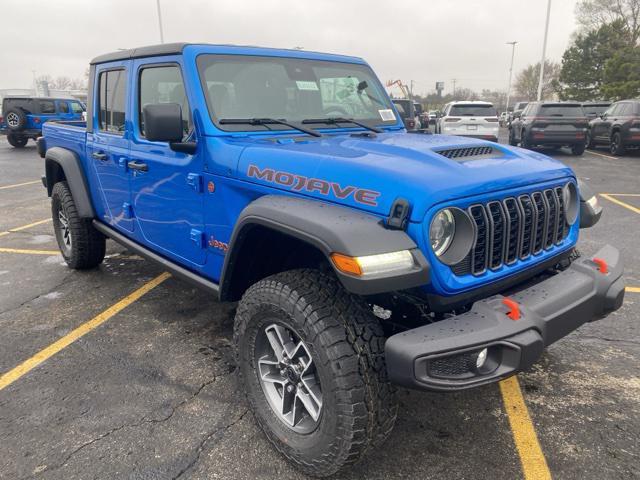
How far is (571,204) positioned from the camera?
279 centimetres

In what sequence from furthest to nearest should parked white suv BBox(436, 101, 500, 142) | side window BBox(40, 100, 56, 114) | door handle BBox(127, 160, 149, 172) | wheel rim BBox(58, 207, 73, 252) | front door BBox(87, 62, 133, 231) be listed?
1. side window BBox(40, 100, 56, 114)
2. parked white suv BBox(436, 101, 500, 142)
3. wheel rim BBox(58, 207, 73, 252)
4. front door BBox(87, 62, 133, 231)
5. door handle BBox(127, 160, 149, 172)

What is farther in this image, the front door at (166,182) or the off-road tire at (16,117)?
the off-road tire at (16,117)

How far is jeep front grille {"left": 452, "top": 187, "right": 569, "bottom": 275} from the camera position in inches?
84.7

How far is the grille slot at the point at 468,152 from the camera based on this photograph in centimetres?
246

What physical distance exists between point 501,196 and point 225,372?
6.53 feet

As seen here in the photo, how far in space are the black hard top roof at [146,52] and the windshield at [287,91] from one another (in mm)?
198

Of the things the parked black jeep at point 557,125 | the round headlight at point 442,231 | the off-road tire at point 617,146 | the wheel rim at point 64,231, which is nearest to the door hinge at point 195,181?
the round headlight at point 442,231

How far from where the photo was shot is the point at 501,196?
2.23 m

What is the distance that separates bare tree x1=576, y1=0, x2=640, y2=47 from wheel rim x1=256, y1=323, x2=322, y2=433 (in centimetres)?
4413

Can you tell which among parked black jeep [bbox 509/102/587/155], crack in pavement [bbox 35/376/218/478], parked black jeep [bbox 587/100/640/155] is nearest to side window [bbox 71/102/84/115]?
parked black jeep [bbox 509/102/587/155]

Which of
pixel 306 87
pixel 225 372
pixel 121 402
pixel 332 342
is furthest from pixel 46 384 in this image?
pixel 306 87

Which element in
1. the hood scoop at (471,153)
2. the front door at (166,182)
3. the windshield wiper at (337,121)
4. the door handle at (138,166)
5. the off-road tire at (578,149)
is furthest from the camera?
the off-road tire at (578,149)

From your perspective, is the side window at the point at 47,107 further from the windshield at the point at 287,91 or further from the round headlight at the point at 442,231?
the round headlight at the point at 442,231

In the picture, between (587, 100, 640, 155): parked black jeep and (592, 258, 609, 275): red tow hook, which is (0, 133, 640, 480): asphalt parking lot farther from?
(587, 100, 640, 155): parked black jeep
